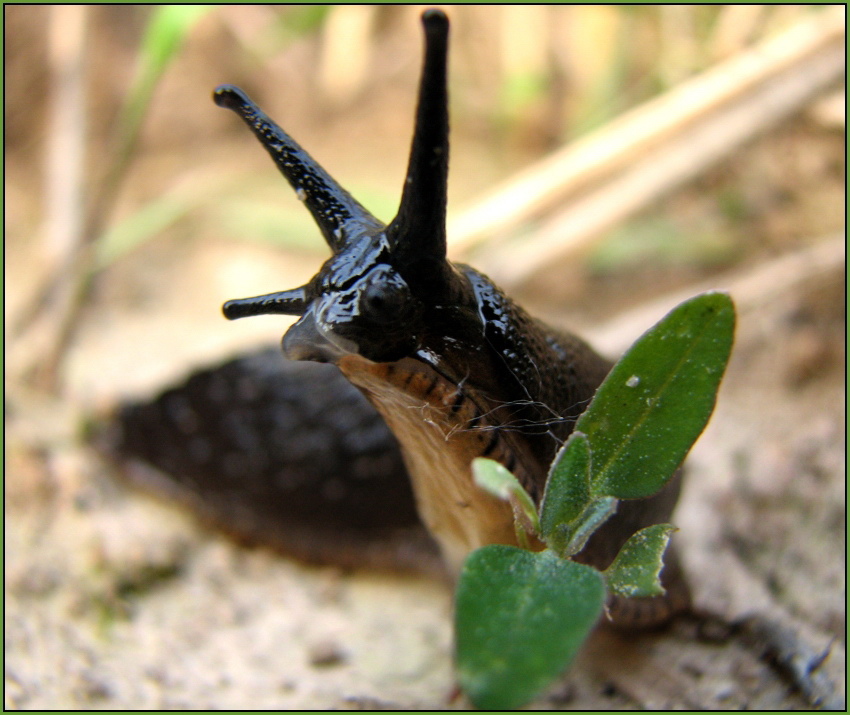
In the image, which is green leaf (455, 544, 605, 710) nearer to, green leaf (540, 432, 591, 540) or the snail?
green leaf (540, 432, 591, 540)

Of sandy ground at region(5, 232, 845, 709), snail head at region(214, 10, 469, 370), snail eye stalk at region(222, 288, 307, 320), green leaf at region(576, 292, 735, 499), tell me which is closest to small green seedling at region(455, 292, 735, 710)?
green leaf at region(576, 292, 735, 499)

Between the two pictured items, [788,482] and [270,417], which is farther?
[270,417]

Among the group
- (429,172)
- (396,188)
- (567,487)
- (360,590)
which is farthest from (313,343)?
(396,188)

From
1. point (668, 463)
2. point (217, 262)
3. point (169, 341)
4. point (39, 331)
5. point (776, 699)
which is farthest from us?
point (217, 262)

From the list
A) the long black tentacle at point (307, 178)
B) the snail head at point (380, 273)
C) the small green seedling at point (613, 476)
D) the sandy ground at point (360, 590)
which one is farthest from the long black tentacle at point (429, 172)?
the sandy ground at point (360, 590)

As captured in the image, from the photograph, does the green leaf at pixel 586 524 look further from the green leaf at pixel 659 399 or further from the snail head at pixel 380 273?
the snail head at pixel 380 273

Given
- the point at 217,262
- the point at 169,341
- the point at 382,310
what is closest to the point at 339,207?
the point at 382,310

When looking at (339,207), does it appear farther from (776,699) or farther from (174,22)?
(174,22)
